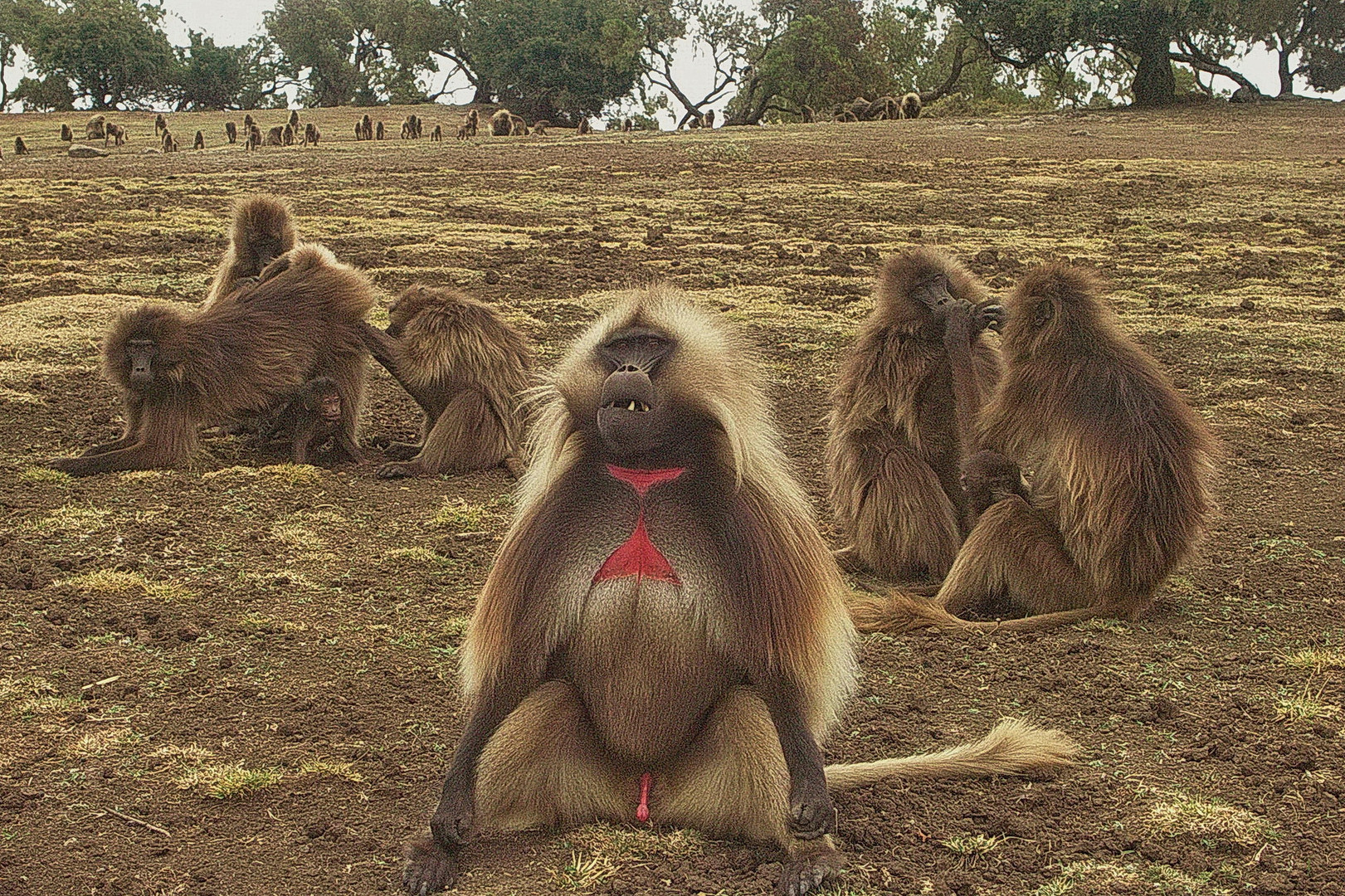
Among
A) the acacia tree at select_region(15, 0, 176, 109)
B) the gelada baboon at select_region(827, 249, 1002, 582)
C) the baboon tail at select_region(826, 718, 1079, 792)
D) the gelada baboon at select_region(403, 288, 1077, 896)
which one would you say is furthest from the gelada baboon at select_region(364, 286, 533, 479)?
the acacia tree at select_region(15, 0, 176, 109)

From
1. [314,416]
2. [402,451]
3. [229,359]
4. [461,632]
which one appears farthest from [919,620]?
[229,359]

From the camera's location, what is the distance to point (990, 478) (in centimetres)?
589

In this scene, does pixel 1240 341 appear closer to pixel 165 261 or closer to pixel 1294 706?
pixel 1294 706

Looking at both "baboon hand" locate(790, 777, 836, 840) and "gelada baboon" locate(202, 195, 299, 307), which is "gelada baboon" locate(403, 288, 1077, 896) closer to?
"baboon hand" locate(790, 777, 836, 840)

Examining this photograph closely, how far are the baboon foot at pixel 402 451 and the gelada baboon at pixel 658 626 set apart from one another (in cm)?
489

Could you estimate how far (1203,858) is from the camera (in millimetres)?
3639

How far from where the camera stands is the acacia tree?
5950 cm

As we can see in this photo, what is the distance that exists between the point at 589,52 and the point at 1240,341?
4832cm

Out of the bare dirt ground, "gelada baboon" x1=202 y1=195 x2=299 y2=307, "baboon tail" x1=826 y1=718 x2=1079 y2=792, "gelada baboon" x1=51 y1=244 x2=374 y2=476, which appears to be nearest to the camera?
the bare dirt ground

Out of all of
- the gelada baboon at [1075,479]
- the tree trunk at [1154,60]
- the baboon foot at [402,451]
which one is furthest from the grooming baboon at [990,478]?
the tree trunk at [1154,60]

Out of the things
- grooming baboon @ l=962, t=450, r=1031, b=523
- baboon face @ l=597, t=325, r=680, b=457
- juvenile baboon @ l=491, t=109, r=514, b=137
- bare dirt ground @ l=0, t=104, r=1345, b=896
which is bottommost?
bare dirt ground @ l=0, t=104, r=1345, b=896

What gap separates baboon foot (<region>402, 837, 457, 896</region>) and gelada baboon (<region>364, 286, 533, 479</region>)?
451 centimetres

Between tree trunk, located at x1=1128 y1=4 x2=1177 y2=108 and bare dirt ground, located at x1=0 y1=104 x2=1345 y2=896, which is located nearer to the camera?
bare dirt ground, located at x1=0 y1=104 x2=1345 y2=896

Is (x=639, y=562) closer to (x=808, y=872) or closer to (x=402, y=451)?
(x=808, y=872)
